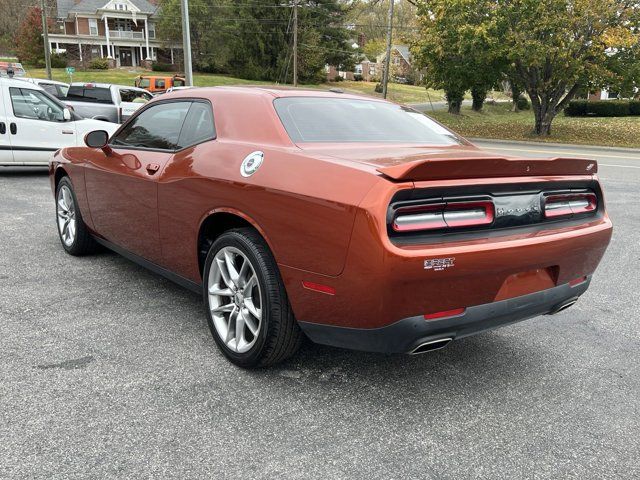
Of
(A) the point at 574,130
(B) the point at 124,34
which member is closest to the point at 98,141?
(A) the point at 574,130

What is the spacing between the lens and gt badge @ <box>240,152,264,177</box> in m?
3.01

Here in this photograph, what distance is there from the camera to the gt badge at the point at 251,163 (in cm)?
301

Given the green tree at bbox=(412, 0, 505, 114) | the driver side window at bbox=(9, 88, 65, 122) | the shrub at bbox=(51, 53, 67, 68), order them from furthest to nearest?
the shrub at bbox=(51, 53, 67, 68) → the green tree at bbox=(412, 0, 505, 114) → the driver side window at bbox=(9, 88, 65, 122)

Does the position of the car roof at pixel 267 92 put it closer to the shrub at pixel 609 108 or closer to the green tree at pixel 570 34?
the green tree at pixel 570 34

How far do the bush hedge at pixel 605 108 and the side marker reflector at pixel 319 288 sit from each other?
38.6 metres

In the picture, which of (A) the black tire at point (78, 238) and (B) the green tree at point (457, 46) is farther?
(B) the green tree at point (457, 46)

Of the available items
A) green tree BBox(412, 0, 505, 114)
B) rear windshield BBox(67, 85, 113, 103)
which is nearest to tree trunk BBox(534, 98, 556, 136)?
green tree BBox(412, 0, 505, 114)

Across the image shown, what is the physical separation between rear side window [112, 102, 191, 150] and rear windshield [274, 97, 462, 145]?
84 centimetres

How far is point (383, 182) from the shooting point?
2422 millimetres

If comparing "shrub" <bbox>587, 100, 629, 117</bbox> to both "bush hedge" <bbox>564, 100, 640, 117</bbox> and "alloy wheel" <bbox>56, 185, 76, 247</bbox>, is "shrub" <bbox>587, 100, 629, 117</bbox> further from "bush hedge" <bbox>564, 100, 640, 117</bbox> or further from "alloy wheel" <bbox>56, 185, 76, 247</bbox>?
"alloy wheel" <bbox>56, 185, 76, 247</bbox>

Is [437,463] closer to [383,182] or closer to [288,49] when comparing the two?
[383,182]

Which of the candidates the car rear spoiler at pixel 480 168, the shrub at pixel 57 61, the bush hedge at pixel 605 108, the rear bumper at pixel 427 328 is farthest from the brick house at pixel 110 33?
the rear bumper at pixel 427 328

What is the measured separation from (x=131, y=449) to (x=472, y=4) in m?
26.2

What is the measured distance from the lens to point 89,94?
16.0 m
